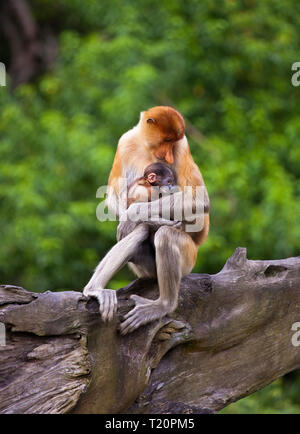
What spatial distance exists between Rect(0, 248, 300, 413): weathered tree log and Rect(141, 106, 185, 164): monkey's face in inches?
25.6

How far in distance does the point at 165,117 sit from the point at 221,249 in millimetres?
3225

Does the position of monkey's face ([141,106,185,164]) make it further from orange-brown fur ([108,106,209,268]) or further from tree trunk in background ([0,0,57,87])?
tree trunk in background ([0,0,57,87])

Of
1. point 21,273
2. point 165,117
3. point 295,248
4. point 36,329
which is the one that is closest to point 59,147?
point 21,273

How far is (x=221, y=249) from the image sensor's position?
20.7ft

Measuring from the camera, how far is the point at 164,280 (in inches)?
120

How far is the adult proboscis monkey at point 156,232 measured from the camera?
9.85 ft

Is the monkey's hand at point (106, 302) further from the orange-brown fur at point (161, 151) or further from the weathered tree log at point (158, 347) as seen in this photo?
the orange-brown fur at point (161, 151)

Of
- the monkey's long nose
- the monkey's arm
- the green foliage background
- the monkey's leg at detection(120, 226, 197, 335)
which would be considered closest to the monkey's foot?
the monkey's leg at detection(120, 226, 197, 335)

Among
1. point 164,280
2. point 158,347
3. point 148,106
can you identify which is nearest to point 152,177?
point 164,280

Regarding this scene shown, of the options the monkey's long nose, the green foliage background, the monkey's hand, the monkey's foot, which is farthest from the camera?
the green foliage background

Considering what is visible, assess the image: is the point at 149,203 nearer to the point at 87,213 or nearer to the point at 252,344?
the point at 252,344

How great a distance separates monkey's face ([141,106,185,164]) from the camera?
324cm

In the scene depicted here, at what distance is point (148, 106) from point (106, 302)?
4106 mm

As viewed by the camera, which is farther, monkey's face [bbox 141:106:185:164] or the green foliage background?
the green foliage background
